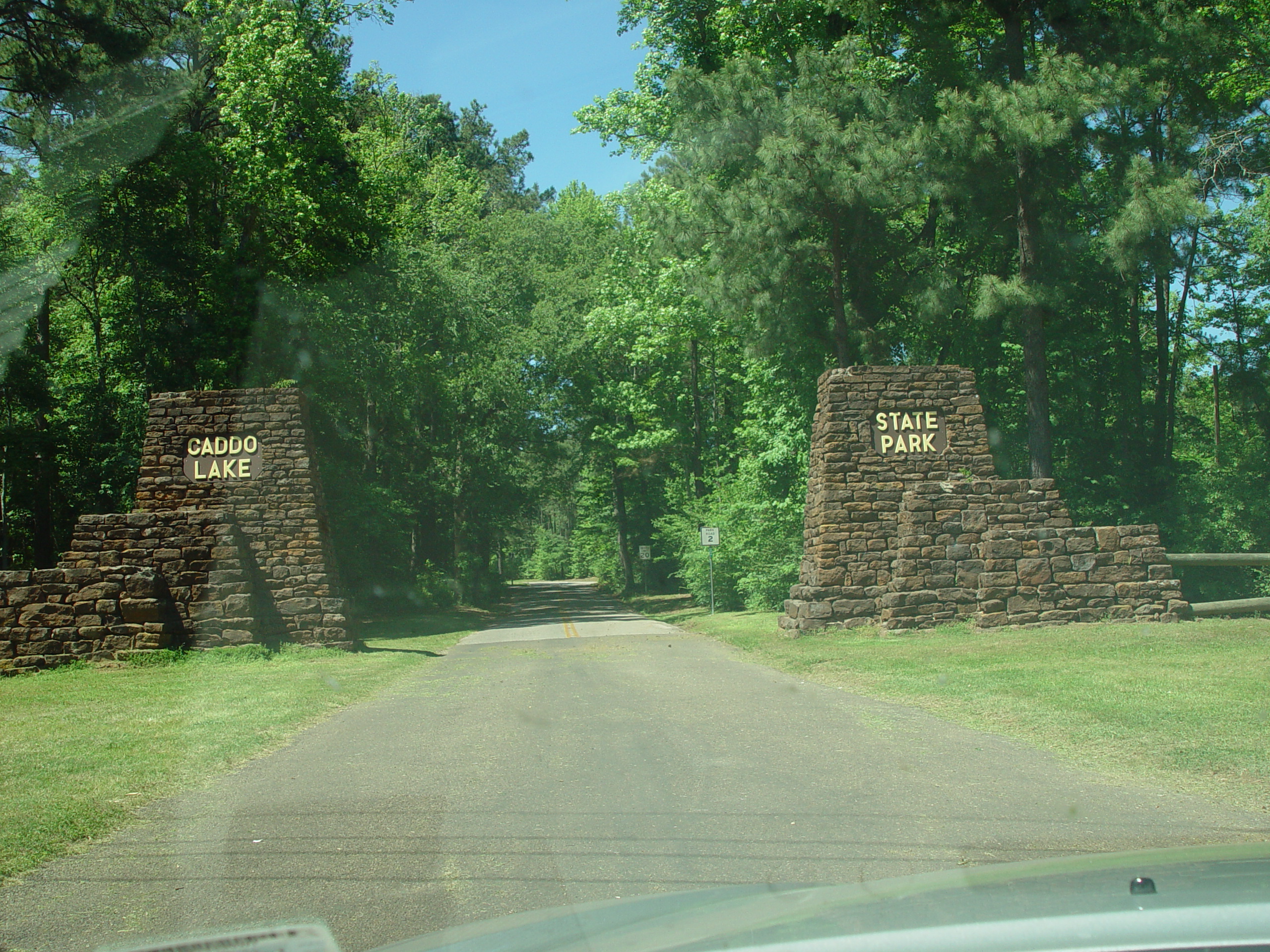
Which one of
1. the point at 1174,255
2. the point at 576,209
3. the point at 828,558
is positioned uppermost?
the point at 576,209

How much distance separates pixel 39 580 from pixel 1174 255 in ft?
79.9

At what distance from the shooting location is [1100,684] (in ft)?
34.2

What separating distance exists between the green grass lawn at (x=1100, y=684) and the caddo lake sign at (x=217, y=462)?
10.0 meters

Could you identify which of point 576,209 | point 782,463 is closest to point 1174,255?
point 782,463

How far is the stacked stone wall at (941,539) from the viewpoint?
54.0ft

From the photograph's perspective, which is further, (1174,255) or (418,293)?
(418,293)

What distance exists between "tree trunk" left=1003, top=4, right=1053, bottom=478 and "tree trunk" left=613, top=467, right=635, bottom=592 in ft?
79.0

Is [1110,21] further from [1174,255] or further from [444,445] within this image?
[444,445]

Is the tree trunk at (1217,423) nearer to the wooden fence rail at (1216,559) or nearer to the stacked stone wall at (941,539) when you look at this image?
the wooden fence rail at (1216,559)

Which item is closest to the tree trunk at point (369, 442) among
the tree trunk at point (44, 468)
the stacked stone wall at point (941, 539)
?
the tree trunk at point (44, 468)

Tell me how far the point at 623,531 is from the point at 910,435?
2927cm

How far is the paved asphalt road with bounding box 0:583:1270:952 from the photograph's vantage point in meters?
4.78

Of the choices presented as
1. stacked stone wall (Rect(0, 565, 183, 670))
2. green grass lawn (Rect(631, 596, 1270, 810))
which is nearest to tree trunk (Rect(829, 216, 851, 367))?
green grass lawn (Rect(631, 596, 1270, 810))

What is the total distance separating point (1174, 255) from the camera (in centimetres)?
2312
